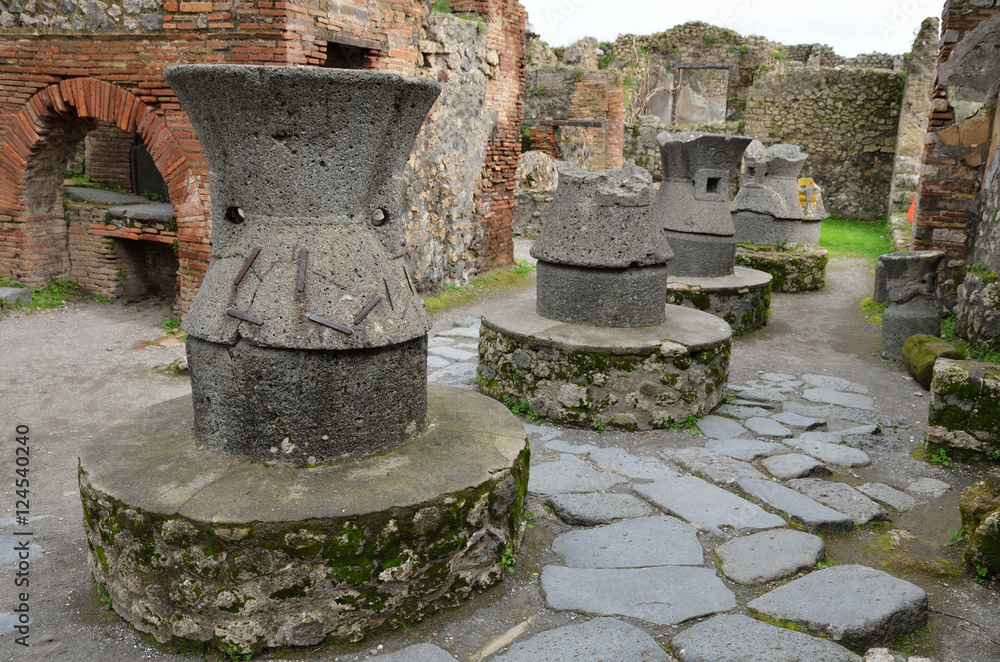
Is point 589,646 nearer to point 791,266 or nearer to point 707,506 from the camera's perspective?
point 707,506

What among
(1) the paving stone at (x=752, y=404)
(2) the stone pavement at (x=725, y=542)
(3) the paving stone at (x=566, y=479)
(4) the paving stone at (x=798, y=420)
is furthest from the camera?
(1) the paving stone at (x=752, y=404)

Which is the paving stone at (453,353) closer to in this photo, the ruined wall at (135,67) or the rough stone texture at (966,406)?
the ruined wall at (135,67)

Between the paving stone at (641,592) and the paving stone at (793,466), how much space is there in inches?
48.3

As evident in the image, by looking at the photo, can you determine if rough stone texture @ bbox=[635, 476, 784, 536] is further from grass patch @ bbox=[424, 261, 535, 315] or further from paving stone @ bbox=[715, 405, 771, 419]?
grass patch @ bbox=[424, 261, 535, 315]

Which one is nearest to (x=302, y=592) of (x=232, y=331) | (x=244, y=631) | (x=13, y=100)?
(x=244, y=631)

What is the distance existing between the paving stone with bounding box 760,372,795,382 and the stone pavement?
63 centimetres

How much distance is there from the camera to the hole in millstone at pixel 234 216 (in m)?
2.68

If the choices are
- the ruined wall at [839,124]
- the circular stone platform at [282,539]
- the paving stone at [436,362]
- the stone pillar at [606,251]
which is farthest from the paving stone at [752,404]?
the ruined wall at [839,124]

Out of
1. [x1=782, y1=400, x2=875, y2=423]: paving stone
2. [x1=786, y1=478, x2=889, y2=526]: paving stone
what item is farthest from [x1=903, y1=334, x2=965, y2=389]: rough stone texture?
[x1=786, y1=478, x2=889, y2=526]: paving stone

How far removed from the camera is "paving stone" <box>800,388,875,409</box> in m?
5.18

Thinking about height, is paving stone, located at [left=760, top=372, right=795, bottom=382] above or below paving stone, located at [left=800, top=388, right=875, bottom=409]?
above

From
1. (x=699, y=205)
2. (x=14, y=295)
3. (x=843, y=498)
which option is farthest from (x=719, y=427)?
(x=14, y=295)

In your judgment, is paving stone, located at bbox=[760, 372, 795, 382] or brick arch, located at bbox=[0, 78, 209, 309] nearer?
paving stone, located at bbox=[760, 372, 795, 382]

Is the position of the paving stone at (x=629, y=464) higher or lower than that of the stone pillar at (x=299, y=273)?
lower
